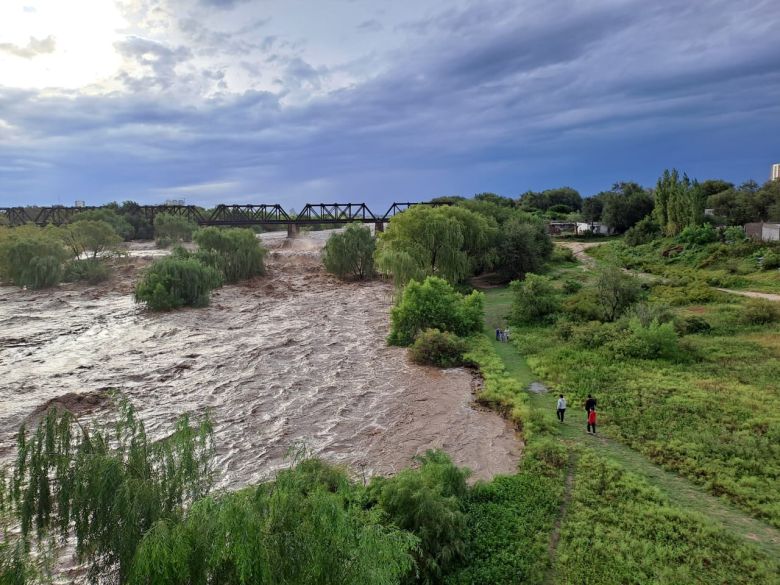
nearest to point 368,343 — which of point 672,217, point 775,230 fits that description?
point 775,230

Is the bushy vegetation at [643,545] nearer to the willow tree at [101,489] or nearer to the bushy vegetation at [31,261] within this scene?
the willow tree at [101,489]

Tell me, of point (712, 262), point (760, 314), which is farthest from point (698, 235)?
point (760, 314)

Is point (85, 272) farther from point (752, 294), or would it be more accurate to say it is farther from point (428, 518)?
point (752, 294)

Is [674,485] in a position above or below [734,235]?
below

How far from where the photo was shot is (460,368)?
27.8 metres

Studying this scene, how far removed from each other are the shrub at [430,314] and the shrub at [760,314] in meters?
16.7

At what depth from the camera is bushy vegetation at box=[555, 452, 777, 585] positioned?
35.7 feet

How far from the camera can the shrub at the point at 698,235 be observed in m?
60.1

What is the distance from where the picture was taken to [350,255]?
59.9 metres

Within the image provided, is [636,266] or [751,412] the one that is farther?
[636,266]

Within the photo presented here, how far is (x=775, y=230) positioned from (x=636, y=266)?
1382 cm

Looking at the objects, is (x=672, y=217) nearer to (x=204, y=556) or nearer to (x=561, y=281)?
(x=561, y=281)

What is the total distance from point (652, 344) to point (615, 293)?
351 inches

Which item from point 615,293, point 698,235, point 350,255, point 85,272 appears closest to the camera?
point 615,293
